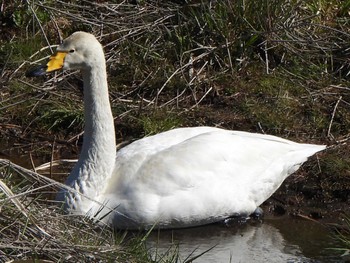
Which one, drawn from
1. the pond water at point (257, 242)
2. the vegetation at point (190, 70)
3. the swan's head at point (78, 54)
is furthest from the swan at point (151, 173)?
the vegetation at point (190, 70)

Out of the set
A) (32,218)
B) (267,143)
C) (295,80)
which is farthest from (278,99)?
(32,218)

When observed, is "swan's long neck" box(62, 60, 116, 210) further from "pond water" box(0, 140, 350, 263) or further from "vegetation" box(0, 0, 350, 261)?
"vegetation" box(0, 0, 350, 261)

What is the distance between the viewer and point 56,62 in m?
6.97

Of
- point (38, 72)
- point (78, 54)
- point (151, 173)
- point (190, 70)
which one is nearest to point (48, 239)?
point (151, 173)

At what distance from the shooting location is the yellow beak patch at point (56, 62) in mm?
6918

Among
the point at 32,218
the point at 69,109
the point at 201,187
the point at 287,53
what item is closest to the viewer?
the point at 32,218

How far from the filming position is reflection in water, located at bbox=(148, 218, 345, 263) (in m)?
6.31

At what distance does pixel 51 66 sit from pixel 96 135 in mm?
556

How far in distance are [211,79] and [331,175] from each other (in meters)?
1.71

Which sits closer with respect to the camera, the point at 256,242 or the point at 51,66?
the point at 256,242

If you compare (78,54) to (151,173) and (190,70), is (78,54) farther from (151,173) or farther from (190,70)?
(190,70)

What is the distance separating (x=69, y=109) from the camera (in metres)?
8.52

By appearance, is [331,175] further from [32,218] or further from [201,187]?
[32,218]

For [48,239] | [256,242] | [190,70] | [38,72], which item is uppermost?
[38,72]
